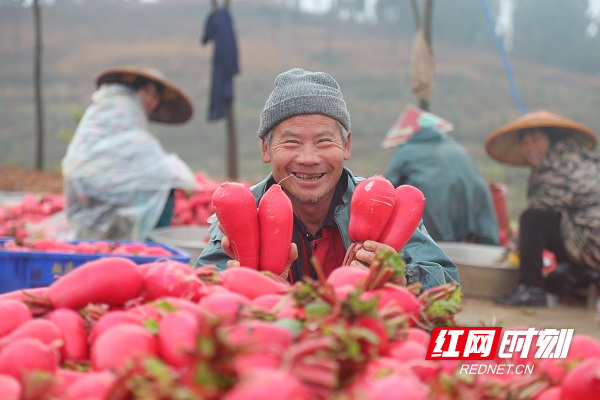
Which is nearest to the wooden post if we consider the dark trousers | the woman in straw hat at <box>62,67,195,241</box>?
the woman in straw hat at <box>62,67,195,241</box>

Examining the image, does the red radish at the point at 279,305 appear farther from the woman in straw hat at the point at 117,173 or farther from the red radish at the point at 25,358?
the woman in straw hat at the point at 117,173

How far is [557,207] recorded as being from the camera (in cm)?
553

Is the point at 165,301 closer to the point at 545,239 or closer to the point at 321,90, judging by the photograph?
the point at 321,90

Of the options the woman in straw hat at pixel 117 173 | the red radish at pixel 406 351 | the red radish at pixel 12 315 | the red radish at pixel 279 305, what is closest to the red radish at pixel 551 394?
the red radish at pixel 406 351

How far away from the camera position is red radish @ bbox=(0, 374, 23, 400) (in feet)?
3.51

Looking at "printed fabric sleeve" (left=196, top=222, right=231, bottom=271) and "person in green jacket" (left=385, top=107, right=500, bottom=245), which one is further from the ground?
"printed fabric sleeve" (left=196, top=222, right=231, bottom=271)

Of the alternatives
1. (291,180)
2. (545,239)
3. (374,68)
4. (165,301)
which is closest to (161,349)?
(165,301)

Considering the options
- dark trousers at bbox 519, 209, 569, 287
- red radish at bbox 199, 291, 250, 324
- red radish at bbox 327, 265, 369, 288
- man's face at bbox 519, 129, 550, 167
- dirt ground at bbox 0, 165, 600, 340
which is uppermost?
red radish at bbox 327, 265, 369, 288

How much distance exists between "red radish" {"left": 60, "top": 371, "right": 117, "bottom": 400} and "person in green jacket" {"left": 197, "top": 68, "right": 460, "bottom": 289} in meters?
1.11

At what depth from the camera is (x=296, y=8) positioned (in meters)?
51.5

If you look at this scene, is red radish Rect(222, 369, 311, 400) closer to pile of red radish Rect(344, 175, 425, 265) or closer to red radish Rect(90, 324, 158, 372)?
red radish Rect(90, 324, 158, 372)

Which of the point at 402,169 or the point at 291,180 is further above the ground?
the point at 291,180

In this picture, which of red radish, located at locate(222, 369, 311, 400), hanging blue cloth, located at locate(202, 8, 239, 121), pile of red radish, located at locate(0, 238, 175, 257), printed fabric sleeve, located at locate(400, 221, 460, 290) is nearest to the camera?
red radish, located at locate(222, 369, 311, 400)

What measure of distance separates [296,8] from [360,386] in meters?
52.7
